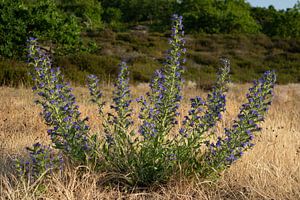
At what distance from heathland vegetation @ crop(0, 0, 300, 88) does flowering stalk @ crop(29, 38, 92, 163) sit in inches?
291

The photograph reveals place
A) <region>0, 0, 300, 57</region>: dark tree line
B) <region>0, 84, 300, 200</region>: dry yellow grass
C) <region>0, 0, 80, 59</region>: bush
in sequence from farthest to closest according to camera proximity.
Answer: <region>0, 0, 300, 57</region>: dark tree line → <region>0, 0, 80, 59</region>: bush → <region>0, 84, 300, 200</region>: dry yellow grass

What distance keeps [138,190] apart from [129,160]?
258 mm

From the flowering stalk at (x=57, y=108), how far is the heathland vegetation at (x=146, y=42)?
7.39m

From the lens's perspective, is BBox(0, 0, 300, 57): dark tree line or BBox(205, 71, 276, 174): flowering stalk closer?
BBox(205, 71, 276, 174): flowering stalk

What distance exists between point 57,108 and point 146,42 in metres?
23.5

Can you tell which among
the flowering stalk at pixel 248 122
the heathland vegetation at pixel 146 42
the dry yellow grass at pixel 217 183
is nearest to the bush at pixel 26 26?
the heathland vegetation at pixel 146 42

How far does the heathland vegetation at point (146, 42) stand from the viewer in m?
13.3

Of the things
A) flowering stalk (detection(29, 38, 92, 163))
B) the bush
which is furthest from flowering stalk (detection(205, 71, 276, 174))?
the bush

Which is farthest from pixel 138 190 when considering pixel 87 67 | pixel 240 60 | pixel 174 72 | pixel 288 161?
pixel 240 60

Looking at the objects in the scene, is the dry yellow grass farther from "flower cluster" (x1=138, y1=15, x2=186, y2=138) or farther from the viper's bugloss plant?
"flower cluster" (x1=138, y1=15, x2=186, y2=138)

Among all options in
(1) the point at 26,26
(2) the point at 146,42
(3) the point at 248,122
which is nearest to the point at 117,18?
(2) the point at 146,42

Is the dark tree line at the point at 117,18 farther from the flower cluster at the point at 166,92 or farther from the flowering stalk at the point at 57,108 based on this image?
the flower cluster at the point at 166,92

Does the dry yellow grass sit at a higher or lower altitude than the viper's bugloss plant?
lower

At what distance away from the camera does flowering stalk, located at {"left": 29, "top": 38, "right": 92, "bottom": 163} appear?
9.64ft
